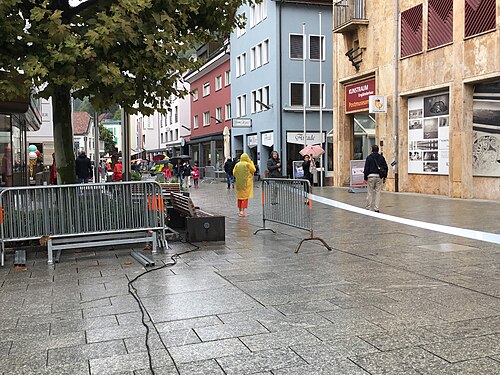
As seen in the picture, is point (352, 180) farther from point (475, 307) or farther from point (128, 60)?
point (475, 307)

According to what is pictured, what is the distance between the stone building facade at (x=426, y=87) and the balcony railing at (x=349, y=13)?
0.04 meters

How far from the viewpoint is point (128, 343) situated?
451 centimetres

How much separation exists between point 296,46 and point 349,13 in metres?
12.6

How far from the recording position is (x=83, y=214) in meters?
8.49

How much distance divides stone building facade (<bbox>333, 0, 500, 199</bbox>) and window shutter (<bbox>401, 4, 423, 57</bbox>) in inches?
1.5

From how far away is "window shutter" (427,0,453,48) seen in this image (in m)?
20.1

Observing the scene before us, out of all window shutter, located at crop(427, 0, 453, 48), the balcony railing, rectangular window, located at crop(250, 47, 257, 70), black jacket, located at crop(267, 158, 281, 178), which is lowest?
black jacket, located at crop(267, 158, 281, 178)

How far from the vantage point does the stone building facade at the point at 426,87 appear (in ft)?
61.4

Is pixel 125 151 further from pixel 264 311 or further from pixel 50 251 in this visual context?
pixel 264 311

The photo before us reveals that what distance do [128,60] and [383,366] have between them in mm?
6014

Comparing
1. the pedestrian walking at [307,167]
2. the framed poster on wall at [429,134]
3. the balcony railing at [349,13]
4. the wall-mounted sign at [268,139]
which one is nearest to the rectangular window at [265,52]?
the wall-mounted sign at [268,139]

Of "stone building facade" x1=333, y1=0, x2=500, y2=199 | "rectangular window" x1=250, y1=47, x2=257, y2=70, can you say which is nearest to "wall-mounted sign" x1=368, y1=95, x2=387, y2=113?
"stone building facade" x1=333, y1=0, x2=500, y2=199

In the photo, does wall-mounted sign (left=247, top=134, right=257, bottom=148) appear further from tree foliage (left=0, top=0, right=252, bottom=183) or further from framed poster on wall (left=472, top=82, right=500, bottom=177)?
tree foliage (left=0, top=0, right=252, bottom=183)

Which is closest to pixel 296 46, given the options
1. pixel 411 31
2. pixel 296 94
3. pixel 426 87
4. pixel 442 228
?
pixel 296 94
